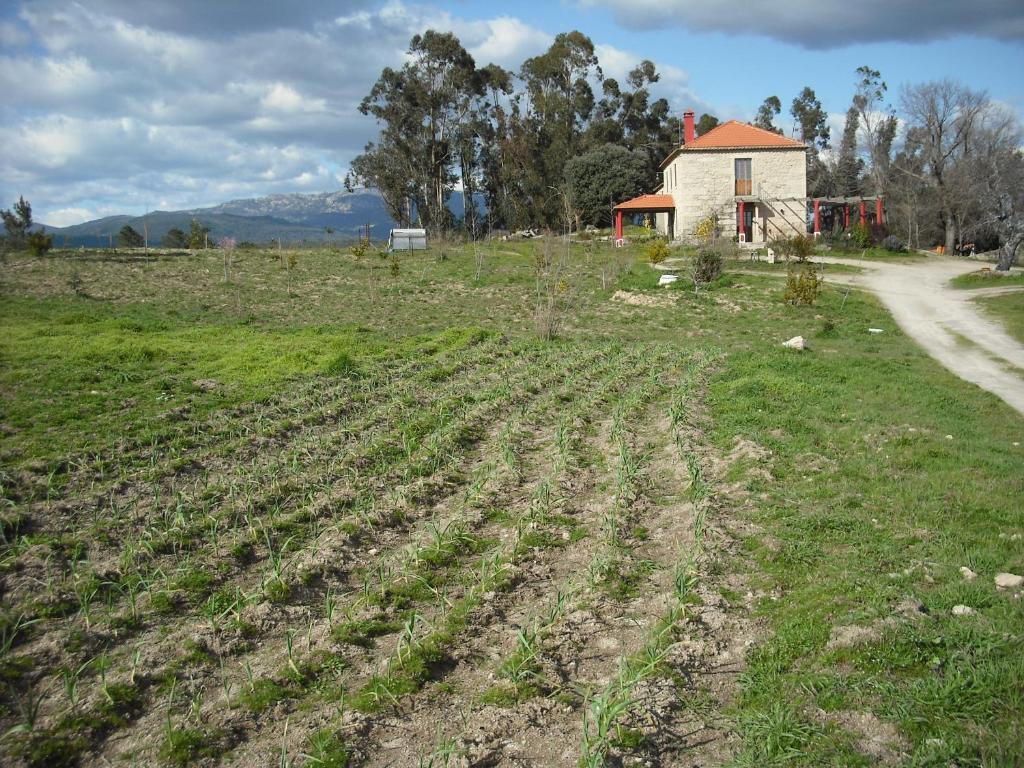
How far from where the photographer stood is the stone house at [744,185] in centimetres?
3991

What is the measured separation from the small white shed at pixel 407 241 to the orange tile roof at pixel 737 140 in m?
15.0

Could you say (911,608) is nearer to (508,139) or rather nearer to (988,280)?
(988,280)

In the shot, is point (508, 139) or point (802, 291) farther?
point (508, 139)

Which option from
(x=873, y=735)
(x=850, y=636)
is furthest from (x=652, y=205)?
(x=873, y=735)

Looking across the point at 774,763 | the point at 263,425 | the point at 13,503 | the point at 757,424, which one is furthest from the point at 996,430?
the point at 13,503

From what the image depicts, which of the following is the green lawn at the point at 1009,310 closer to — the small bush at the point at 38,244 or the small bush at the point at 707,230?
the small bush at the point at 707,230

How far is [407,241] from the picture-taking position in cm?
3678

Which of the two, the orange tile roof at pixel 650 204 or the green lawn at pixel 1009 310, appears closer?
the green lawn at pixel 1009 310

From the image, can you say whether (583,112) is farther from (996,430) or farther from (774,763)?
(774,763)

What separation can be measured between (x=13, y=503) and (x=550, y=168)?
2109 inches

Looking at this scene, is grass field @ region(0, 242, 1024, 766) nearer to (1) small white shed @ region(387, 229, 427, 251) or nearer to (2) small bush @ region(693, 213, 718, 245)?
(2) small bush @ region(693, 213, 718, 245)

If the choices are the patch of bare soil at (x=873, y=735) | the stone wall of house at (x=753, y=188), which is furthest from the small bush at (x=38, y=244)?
the patch of bare soil at (x=873, y=735)

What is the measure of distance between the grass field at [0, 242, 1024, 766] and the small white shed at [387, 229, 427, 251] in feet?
78.0

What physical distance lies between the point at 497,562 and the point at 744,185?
38.3 m
